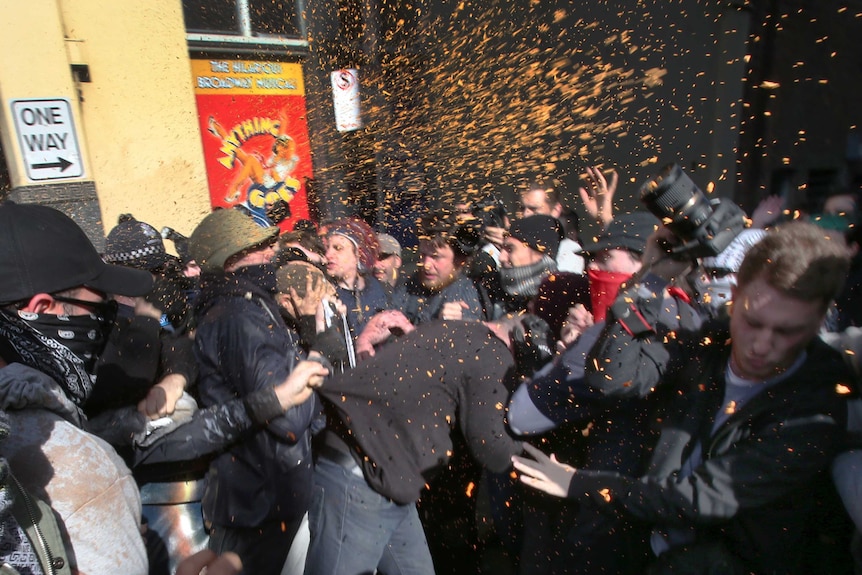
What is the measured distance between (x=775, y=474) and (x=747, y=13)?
763cm

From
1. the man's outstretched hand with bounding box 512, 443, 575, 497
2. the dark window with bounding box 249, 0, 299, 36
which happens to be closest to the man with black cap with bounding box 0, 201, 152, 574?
the man's outstretched hand with bounding box 512, 443, 575, 497

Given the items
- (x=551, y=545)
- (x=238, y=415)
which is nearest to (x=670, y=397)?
(x=551, y=545)

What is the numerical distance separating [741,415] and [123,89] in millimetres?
6235

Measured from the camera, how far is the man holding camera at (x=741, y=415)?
4.15ft

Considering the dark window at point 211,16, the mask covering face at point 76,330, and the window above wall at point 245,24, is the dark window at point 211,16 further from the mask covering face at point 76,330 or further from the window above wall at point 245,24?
the mask covering face at point 76,330

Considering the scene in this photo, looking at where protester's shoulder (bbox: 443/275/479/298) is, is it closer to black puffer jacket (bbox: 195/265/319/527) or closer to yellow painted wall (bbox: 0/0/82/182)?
black puffer jacket (bbox: 195/265/319/527)

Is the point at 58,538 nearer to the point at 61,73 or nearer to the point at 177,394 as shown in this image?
the point at 177,394

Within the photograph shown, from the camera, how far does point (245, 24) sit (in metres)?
6.83

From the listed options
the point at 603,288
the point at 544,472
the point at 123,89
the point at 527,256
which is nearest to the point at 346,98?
the point at 123,89

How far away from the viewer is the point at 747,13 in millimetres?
6863

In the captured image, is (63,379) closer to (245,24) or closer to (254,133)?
(254,133)

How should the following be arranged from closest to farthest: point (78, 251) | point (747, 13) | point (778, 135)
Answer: point (78, 251) < point (747, 13) < point (778, 135)

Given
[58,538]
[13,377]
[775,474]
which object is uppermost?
[13,377]

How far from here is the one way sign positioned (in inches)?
192
